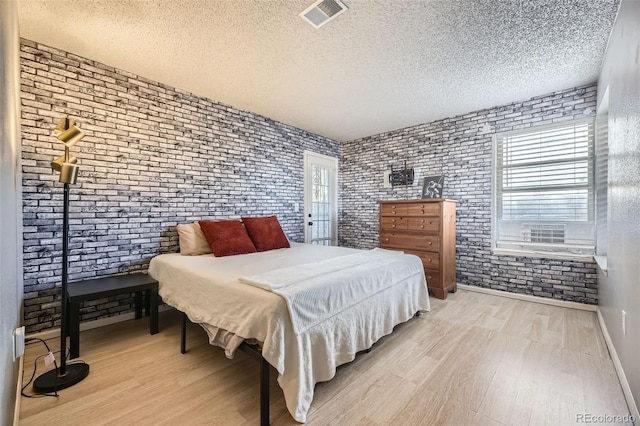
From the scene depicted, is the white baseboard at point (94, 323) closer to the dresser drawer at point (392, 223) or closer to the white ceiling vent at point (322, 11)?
the dresser drawer at point (392, 223)

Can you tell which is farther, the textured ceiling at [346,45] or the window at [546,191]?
the window at [546,191]

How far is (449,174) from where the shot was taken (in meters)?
4.21

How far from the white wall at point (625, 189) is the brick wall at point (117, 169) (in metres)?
3.81

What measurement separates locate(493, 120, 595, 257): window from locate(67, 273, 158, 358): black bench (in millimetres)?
4326

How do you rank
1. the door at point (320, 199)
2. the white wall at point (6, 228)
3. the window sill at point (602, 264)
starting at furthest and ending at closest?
1. the door at point (320, 199)
2. the window sill at point (602, 264)
3. the white wall at point (6, 228)

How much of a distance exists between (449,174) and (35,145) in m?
4.97

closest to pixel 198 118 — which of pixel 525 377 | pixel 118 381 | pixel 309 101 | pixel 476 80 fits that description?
pixel 309 101

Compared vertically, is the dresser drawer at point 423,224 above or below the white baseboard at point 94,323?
above

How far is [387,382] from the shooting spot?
183 cm

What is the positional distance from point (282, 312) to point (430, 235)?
284 cm

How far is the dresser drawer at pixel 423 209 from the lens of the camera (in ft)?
12.0

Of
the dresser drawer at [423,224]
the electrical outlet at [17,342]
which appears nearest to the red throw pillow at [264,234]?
the dresser drawer at [423,224]

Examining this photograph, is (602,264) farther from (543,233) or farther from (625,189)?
(625,189)

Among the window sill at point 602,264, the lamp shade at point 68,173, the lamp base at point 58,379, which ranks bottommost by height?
the lamp base at point 58,379
